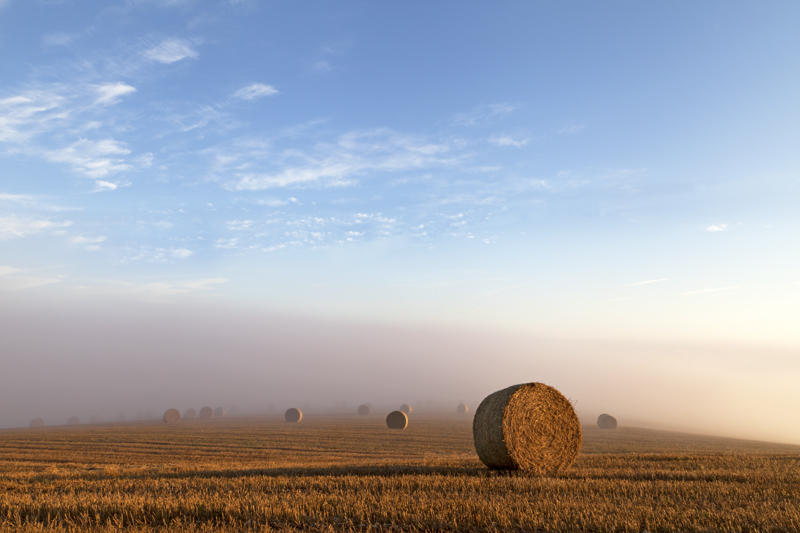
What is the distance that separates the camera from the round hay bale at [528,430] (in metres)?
14.4

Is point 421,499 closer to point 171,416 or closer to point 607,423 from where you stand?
point 607,423

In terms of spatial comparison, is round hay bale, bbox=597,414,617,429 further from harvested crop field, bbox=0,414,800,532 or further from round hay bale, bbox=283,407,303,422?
harvested crop field, bbox=0,414,800,532

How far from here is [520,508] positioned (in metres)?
7.98

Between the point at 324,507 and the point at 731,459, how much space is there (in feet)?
45.2

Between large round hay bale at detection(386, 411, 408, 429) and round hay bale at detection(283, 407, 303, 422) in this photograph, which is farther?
round hay bale at detection(283, 407, 303, 422)

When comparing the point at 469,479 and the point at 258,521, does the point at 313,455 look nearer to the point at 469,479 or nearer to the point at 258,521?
the point at 469,479

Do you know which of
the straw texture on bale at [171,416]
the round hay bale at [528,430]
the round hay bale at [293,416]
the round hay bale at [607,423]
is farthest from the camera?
the straw texture on bale at [171,416]

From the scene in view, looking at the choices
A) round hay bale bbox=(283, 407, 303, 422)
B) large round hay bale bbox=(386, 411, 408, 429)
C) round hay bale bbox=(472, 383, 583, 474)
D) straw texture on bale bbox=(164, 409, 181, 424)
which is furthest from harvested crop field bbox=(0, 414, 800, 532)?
straw texture on bale bbox=(164, 409, 181, 424)

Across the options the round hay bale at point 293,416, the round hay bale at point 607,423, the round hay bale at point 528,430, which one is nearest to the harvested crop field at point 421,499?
the round hay bale at point 528,430

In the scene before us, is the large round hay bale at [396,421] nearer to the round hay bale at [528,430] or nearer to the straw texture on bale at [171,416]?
the round hay bale at [528,430]

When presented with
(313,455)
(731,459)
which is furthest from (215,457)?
(731,459)

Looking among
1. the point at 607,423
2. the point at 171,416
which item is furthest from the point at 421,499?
the point at 171,416

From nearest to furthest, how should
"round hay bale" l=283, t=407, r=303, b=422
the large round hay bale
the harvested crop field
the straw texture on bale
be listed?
the harvested crop field < the large round hay bale < "round hay bale" l=283, t=407, r=303, b=422 < the straw texture on bale

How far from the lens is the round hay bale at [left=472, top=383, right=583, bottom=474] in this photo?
14422mm
